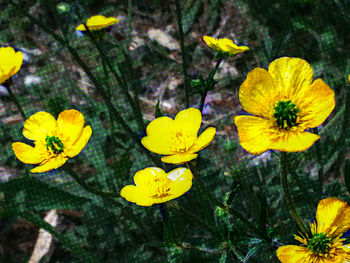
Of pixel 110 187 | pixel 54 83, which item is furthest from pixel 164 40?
pixel 110 187

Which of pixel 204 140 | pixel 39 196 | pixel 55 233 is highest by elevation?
pixel 204 140

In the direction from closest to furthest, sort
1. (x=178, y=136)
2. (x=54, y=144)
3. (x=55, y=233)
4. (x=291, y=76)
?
(x=291, y=76)
(x=178, y=136)
(x=54, y=144)
(x=55, y=233)

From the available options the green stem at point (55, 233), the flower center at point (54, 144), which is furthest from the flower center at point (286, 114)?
the green stem at point (55, 233)

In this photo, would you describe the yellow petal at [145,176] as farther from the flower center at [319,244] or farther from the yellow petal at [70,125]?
the flower center at [319,244]

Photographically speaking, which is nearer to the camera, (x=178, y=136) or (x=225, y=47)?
(x=178, y=136)

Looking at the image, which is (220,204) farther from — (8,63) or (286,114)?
(8,63)

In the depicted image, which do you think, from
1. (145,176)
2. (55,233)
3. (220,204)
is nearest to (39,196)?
(55,233)
